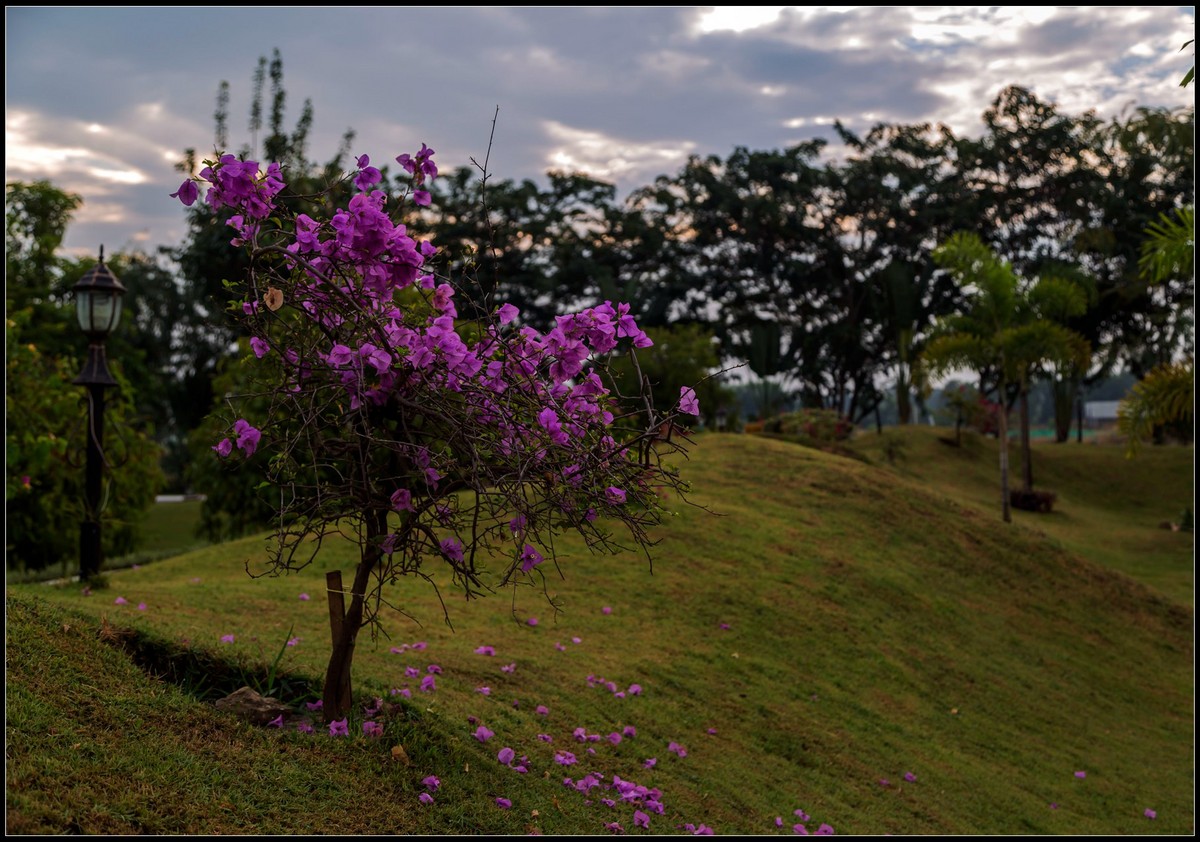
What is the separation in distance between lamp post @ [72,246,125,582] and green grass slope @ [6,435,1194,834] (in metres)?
0.65

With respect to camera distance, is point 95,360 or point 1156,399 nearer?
point 95,360

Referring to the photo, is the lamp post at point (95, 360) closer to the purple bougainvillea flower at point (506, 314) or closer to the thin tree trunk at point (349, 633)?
the thin tree trunk at point (349, 633)

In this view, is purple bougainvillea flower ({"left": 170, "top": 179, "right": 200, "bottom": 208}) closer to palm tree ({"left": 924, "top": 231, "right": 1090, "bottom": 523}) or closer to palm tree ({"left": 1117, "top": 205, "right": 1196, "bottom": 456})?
palm tree ({"left": 1117, "top": 205, "right": 1196, "bottom": 456})

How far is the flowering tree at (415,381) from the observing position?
390cm

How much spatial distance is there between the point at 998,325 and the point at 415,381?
1823 cm

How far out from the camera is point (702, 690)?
26.1ft

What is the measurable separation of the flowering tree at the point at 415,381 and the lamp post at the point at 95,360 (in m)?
5.07

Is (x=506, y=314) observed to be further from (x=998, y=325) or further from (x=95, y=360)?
(x=998, y=325)

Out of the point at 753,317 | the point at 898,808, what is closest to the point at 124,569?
the point at 898,808

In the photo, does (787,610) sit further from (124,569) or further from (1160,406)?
(124,569)

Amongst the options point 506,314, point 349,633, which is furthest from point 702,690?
point 506,314

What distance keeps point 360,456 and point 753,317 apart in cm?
Answer: 3445

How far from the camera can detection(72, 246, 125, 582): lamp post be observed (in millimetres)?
8547

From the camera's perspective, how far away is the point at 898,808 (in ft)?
22.8
